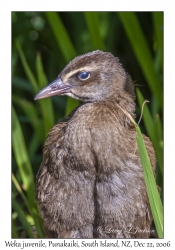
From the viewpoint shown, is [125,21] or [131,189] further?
[125,21]

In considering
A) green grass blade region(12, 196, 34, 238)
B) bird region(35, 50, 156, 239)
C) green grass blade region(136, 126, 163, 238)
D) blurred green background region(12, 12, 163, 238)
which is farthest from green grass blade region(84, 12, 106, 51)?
green grass blade region(136, 126, 163, 238)

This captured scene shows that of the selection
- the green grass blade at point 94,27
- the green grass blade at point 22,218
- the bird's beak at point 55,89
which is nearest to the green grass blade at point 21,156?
the green grass blade at point 22,218

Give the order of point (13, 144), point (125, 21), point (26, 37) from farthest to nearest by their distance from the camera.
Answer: point (26, 37), point (125, 21), point (13, 144)

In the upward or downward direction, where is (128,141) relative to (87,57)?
downward

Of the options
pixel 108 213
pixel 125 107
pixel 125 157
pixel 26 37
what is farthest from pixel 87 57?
pixel 26 37

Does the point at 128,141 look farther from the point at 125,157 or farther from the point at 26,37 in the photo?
the point at 26,37

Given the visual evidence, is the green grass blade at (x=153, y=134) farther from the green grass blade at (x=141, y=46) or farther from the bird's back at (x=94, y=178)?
the green grass blade at (x=141, y=46)
